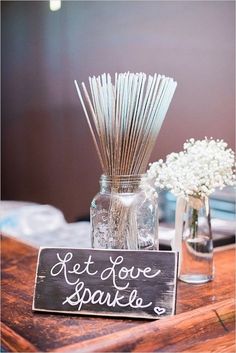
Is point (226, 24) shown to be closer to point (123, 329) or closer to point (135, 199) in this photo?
point (135, 199)

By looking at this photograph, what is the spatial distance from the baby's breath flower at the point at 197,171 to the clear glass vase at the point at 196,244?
0.04 m

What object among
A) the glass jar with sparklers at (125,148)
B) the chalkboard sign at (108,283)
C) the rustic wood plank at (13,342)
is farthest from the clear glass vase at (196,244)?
the rustic wood plank at (13,342)

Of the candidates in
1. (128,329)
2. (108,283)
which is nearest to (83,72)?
(108,283)

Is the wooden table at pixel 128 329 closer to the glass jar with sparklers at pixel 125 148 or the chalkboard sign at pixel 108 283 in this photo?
the chalkboard sign at pixel 108 283

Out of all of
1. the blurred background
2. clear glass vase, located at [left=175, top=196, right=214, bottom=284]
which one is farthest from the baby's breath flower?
the blurred background

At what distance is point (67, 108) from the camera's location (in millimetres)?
2730

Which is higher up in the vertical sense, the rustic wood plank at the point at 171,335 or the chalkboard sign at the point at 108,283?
the chalkboard sign at the point at 108,283

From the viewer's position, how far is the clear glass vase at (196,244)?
1.10m

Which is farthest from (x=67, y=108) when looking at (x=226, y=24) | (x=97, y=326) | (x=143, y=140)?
(x=97, y=326)

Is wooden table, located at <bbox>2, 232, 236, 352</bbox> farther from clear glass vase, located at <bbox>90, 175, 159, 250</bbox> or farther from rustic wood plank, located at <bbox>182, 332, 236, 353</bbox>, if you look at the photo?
clear glass vase, located at <bbox>90, 175, 159, 250</bbox>

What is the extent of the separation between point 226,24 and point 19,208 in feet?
5.41

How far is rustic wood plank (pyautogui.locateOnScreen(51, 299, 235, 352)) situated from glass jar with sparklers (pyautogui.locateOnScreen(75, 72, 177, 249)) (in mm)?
201

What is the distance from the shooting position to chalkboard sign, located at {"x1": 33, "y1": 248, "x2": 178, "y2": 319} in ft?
2.76

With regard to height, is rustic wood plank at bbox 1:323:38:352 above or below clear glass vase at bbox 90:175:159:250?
below
